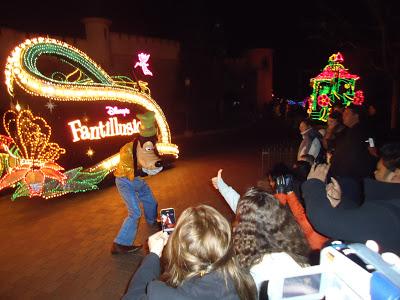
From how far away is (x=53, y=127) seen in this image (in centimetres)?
966

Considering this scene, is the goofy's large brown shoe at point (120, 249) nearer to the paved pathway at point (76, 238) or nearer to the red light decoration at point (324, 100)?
the paved pathway at point (76, 238)

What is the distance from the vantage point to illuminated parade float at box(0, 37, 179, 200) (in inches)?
284

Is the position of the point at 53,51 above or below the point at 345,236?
above

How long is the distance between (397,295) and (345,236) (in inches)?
44.5

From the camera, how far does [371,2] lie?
11.2m

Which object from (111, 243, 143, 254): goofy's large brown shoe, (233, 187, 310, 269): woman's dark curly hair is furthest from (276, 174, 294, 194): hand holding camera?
(111, 243, 143, 254): goofy's large brown shoe

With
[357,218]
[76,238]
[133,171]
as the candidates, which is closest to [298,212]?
[357,218]

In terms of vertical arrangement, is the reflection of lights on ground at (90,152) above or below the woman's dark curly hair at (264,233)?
below

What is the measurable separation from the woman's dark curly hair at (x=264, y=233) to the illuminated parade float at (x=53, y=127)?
6278mm

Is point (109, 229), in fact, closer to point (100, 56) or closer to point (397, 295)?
point (397, 295)

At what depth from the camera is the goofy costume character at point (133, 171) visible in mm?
5020

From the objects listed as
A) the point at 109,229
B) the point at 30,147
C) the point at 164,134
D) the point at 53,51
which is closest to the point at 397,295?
the point at 109,229

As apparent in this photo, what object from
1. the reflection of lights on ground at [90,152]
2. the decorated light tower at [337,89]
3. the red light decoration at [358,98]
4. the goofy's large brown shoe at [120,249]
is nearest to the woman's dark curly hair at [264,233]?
the goofy's large brown shoe at [120,249]

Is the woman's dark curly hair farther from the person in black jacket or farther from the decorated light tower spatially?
the decorated light tower
